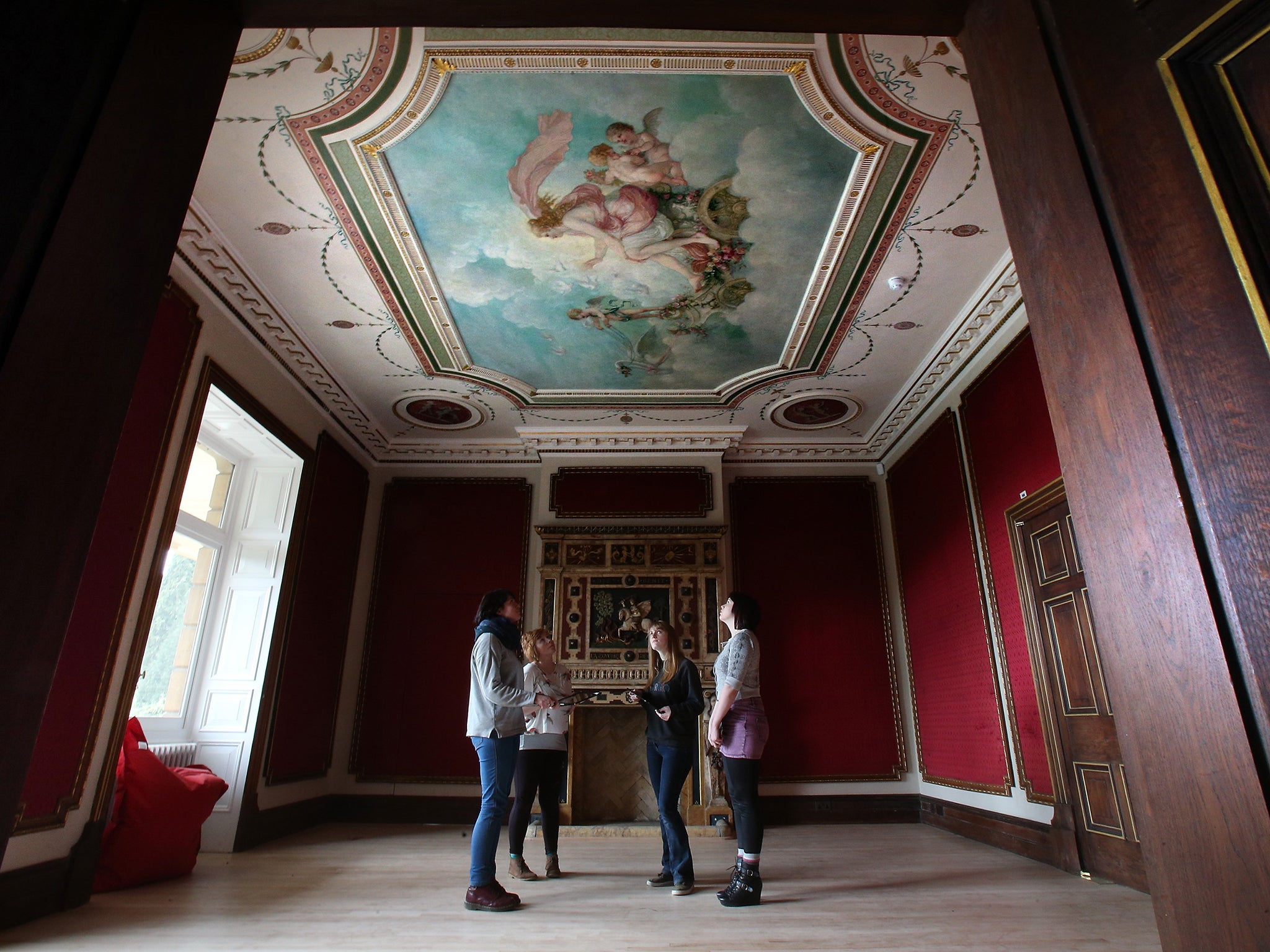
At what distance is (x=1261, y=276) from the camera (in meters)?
1.04

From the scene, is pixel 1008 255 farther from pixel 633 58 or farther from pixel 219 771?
pixel 219 771

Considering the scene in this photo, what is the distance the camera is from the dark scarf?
3449mm

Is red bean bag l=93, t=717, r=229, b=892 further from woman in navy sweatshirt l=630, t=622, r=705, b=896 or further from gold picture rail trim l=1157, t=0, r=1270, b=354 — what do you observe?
gold picture rail trim l=1157, t=0, r=1270, b=354

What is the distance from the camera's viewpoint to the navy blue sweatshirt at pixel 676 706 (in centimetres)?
359

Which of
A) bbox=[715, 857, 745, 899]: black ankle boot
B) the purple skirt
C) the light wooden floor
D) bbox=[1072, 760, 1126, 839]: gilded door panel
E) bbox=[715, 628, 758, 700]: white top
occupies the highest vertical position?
bbox=[715, 628, 758, 700]: white top

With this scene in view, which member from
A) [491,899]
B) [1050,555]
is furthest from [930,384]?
[491,899]

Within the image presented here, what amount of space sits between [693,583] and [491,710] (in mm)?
3664

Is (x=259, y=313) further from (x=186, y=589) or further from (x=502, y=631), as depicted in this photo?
(x=502, y=631)

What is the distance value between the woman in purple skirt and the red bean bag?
3.07 m

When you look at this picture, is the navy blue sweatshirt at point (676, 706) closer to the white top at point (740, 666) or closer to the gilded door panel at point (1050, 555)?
the white top at point (740, 666)

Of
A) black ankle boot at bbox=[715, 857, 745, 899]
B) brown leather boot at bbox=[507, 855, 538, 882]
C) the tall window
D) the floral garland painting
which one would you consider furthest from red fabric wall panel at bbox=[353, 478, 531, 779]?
black ankle boot at bbox=[715, 857, 745, 899]

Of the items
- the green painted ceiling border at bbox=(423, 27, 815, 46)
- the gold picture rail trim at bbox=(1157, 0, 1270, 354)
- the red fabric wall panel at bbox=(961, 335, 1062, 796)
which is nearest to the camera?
the gold picture rail trim at bbox=(1157, 0, 1270, 354)

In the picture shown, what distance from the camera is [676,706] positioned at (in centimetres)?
361

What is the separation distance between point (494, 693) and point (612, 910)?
1.16 metres
